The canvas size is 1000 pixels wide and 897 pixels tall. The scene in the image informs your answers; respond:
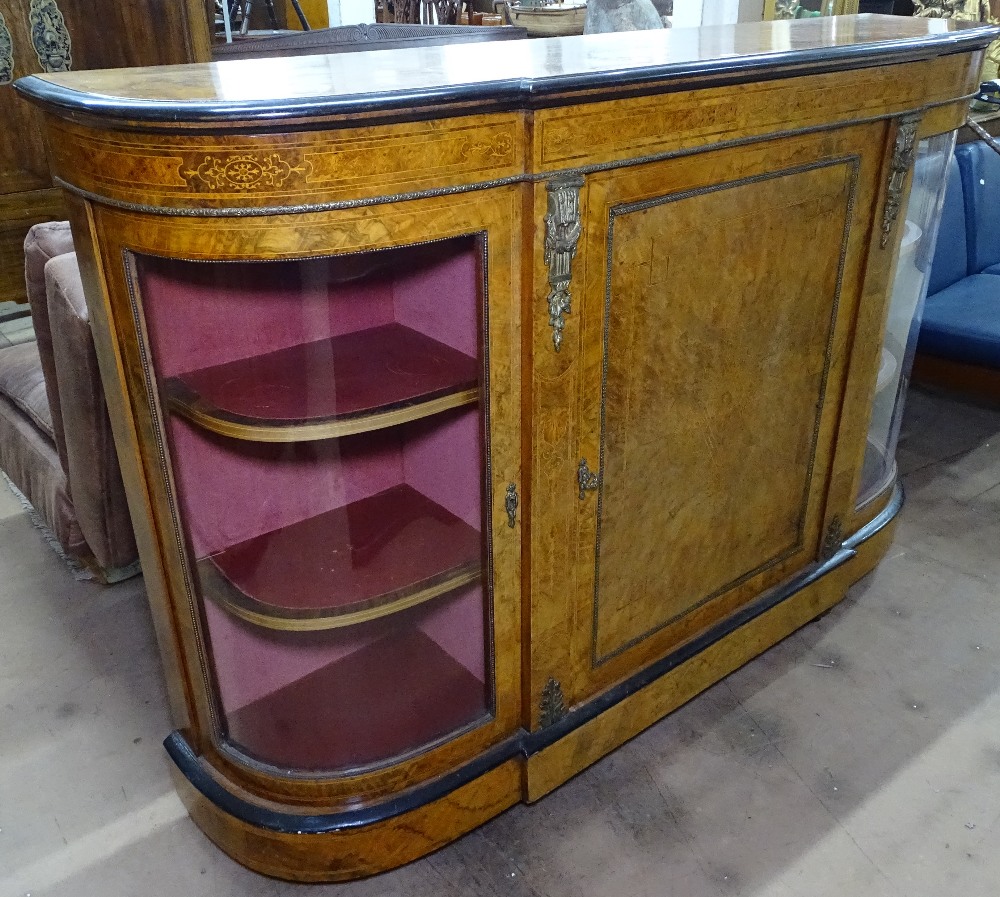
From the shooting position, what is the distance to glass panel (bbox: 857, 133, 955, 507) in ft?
6.12

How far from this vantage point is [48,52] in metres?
3.29

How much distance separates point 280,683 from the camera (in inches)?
57.7

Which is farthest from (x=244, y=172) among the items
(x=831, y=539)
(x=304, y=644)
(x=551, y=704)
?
(x=831, y=539)

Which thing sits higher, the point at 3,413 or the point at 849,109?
the point at 849,109

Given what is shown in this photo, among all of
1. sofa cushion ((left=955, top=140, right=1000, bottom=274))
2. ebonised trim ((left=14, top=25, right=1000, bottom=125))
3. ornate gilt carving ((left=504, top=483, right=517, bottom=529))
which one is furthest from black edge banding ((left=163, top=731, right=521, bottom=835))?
sofa cushion ((left=955, top=140, right=1000, bottom=274))

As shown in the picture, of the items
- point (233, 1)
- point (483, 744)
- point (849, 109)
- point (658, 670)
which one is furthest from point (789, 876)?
point (233, 1)

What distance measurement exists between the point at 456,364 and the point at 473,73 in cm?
39

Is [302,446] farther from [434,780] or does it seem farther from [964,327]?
[964,327]

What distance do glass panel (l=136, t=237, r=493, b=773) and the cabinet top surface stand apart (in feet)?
0.64

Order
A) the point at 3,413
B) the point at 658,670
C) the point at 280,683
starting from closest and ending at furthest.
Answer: the point at 280,683
the point at 658,670
the point at 3,413

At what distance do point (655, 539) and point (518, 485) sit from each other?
14.2 inches

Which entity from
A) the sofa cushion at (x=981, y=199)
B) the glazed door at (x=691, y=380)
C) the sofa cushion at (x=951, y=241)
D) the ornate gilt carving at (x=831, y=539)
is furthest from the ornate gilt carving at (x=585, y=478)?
the sofa cushion at (x=981, y=199)

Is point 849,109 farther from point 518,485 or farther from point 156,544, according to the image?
point 156,544

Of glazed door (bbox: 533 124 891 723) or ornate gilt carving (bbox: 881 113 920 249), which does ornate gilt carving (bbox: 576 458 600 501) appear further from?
ornate gilt carving (bbox: 881 113 920 249)
